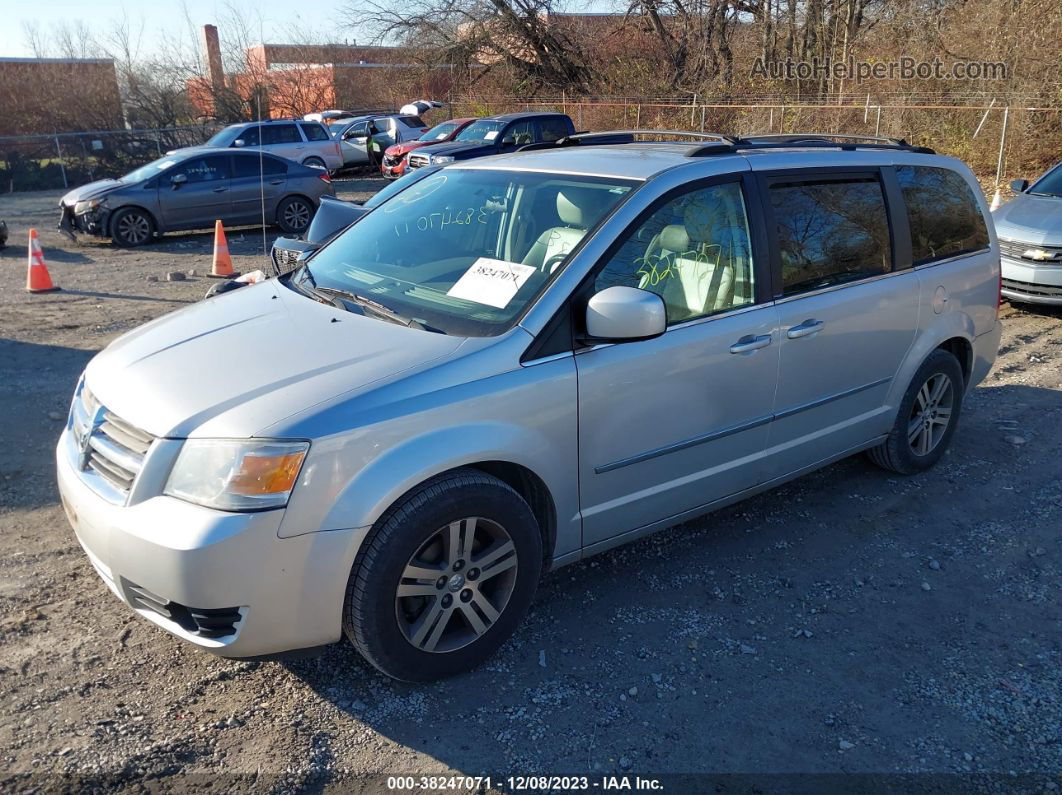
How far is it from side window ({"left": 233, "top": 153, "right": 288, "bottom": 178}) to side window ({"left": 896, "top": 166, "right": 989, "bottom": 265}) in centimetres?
1211

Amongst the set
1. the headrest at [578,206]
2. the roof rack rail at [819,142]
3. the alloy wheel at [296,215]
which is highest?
the roof rack rail at [819,142]

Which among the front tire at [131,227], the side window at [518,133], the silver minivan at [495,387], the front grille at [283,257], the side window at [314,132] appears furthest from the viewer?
the side window at [314,132]

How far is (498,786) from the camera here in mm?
2770

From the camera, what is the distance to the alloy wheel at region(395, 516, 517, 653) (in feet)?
10.1

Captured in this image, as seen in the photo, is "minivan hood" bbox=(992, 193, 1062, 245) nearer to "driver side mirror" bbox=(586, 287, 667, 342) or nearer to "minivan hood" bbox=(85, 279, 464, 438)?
"driver side mirror" bbox=(586, 287, 667, 342)

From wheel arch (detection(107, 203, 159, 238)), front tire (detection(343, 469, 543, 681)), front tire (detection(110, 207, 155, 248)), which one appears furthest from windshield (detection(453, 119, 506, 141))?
front tire (detection(343, 469, 543, 681))

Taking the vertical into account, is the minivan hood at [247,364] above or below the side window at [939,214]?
below

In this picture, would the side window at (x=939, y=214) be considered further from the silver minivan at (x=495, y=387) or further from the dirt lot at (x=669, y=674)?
the dirt lot at (x=669, y=674)

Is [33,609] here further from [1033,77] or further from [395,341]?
[1033,77]

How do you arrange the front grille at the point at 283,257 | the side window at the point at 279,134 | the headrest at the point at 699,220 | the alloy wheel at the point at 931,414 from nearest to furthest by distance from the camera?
the headrest at the point at 699,220
the alloy wheel at the point at 931,414
the front grille at the point at 283,257
the side window at the point at 279,134

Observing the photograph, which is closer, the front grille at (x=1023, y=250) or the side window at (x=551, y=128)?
the front grille at (x=1023, y=250)

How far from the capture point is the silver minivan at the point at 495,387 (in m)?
2.80

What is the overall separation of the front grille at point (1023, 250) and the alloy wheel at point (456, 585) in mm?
7319

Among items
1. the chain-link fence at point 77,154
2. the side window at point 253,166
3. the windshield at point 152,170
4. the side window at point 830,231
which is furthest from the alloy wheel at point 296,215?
the chain-link fence at point 77,154
